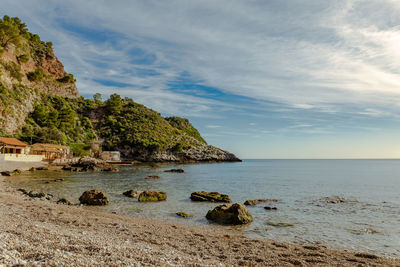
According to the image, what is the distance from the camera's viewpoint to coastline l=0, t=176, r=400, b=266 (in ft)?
19.8

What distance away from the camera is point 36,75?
90812mm

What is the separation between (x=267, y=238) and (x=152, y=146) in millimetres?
88325

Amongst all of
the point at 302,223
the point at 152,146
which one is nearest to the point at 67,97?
the point at 152,146

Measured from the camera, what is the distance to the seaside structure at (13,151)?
47.1m

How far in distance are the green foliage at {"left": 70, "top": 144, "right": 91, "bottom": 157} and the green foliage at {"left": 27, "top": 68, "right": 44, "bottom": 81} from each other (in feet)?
107

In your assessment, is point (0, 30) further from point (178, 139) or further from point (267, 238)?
point (267, 238)

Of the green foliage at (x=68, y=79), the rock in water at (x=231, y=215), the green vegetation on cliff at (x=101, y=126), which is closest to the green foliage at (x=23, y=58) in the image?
the green vegetation on cliff at (x=101, y=126)

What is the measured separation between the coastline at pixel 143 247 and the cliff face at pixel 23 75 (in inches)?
2692

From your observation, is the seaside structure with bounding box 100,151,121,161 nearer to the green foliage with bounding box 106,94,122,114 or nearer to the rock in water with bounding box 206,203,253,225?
the green foliage with bounding box 106,94,122,114

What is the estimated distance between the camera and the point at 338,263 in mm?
8406

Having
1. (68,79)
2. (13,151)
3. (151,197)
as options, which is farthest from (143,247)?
(68,79)

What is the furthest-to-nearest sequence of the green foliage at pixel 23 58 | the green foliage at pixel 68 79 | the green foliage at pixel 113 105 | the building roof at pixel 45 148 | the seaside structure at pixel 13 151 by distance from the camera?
the green foliage at pixel 113 105
the green foliage at pixel 68 79
the green foliage at pixel 23 58
the building roof at pixel 45 148
the seaside structure at pixel 13 151

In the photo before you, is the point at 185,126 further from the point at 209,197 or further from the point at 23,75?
the point at 209,197

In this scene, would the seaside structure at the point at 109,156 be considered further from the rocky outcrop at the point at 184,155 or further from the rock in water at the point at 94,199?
the rock in water at the point at 94,199
